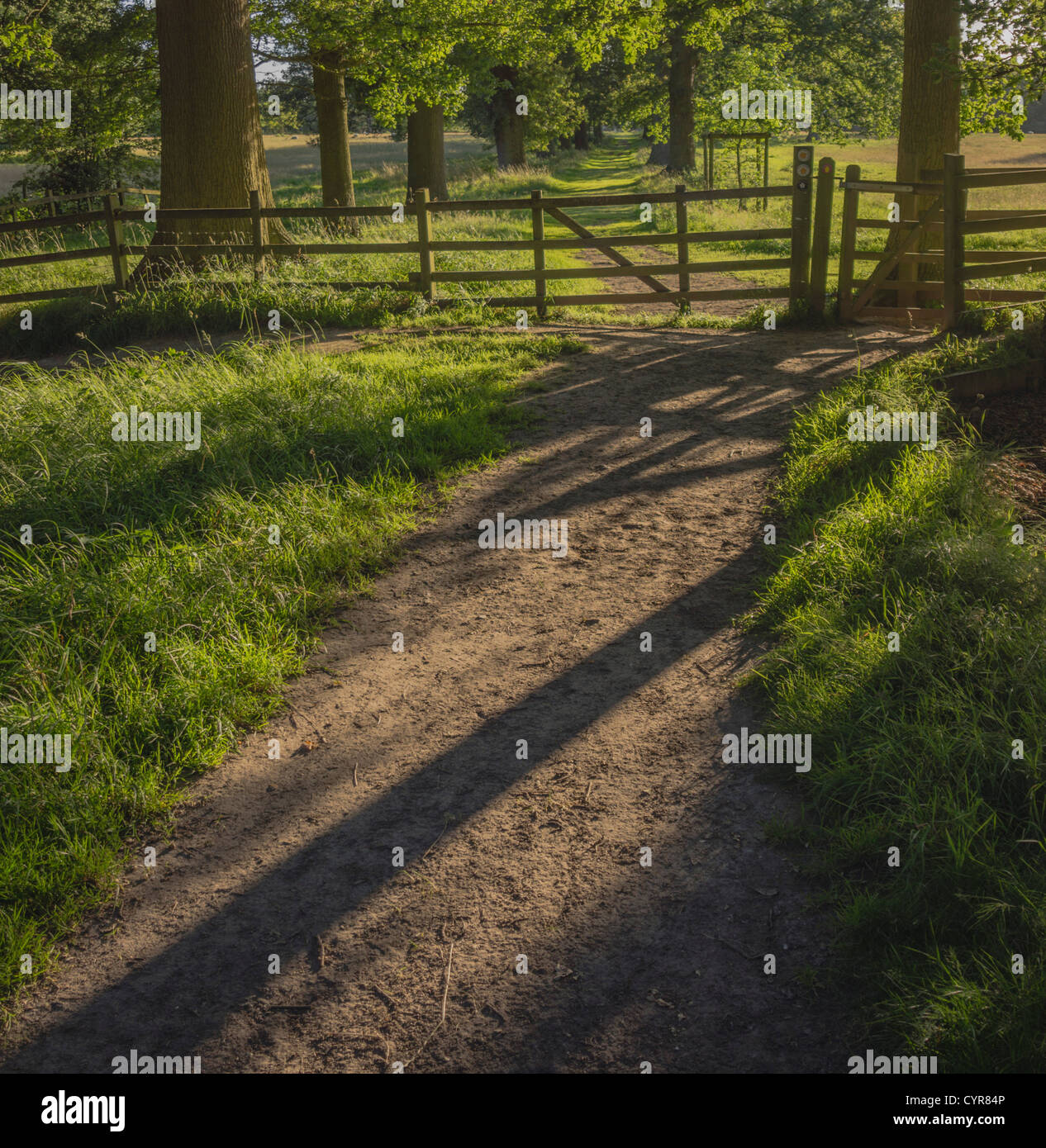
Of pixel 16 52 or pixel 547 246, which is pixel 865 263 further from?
pixel 16 52

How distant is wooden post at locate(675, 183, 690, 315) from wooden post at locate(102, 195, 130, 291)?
7992mm

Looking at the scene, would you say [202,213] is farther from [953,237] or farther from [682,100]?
[682,100]

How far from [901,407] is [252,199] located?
33.1ft

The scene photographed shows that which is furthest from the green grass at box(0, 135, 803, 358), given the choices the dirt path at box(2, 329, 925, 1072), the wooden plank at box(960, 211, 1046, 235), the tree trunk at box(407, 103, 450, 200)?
the dirt path at box(2, 329, 925, 1072)

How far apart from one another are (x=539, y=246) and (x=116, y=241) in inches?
250

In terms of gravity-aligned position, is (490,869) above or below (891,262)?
below

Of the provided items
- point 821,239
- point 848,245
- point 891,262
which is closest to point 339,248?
point 821,239

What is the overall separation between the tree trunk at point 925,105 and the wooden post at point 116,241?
35.9 ft

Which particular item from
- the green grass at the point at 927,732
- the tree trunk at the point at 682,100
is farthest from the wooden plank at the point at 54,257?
the tree trunk at the point at 682,100

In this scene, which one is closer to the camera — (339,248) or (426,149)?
(339,248)

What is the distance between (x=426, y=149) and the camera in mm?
23984

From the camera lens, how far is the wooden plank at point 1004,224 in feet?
31.7

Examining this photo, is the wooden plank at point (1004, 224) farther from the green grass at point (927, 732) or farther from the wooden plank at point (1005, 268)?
the green grass at point (927, 732)
